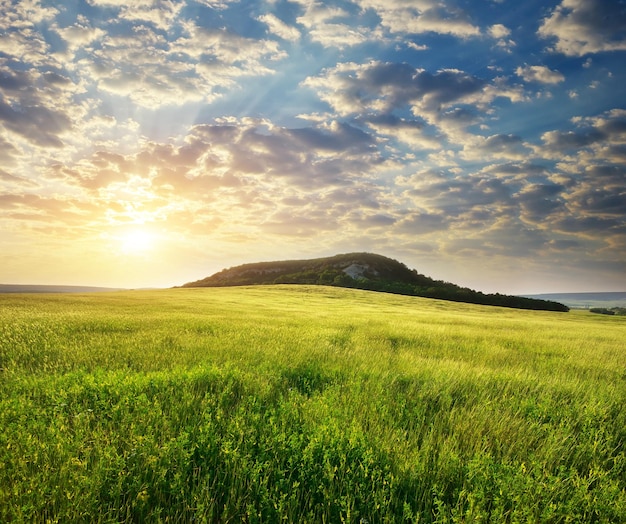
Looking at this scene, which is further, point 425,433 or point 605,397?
point 605,397

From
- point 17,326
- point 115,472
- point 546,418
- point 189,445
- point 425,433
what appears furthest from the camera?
point 17,326

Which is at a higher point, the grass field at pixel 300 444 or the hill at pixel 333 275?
the hill at pixel 333 275

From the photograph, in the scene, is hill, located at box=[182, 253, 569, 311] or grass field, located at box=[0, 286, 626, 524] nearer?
grass field, located at box=[0, 286, 626, 524]

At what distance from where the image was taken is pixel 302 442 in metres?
3.54

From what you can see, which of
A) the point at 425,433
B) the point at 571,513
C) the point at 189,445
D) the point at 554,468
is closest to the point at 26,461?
the point at 189,445

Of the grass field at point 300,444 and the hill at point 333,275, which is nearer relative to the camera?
the grass field at point 300,444

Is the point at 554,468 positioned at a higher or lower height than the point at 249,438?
lower

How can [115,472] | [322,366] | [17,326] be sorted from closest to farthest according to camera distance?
[115,472], [322,366], [17,326]

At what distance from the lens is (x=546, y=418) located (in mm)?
5102

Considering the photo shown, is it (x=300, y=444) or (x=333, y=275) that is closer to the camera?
(x=300, y=444)

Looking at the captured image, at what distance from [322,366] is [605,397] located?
16.9 feet

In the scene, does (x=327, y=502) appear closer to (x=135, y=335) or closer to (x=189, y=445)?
(x=189, y=445)

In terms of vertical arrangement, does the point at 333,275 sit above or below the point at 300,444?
above

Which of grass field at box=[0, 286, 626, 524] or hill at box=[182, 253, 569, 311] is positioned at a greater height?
hill at box=[182, 253, 569, 311]
